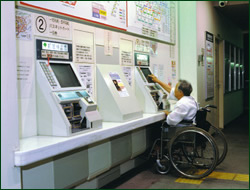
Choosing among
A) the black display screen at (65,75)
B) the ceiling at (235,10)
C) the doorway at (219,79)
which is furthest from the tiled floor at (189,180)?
the ceiling at (235,10)

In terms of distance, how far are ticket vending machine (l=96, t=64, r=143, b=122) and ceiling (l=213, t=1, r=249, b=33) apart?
13.4ft

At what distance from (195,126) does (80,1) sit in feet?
5.94

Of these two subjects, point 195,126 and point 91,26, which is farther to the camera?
point 195,126

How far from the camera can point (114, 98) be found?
3279mm

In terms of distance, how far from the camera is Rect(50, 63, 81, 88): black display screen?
→ 2.76m

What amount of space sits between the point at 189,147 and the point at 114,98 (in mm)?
1037

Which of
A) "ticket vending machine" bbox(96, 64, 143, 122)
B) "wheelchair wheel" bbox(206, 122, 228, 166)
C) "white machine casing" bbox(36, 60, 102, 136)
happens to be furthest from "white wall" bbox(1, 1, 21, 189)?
"wheelchair wheel" bbox(206, 122, 228, 166)

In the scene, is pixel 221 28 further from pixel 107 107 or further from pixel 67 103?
pixel 67 103

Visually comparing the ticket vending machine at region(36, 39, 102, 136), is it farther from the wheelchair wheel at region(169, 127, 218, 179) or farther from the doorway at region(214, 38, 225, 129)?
the doorway at region(214, 38, 225, 129)

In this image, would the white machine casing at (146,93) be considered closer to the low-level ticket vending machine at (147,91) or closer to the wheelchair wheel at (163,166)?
the low-level ticket vending machine at (147,91)

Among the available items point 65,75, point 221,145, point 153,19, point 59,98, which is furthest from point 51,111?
point 221,145

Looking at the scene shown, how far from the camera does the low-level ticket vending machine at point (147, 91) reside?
3.98m

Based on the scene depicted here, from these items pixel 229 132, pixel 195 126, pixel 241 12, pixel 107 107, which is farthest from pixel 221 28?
pixel 107 107

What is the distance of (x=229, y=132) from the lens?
23.4 ft
